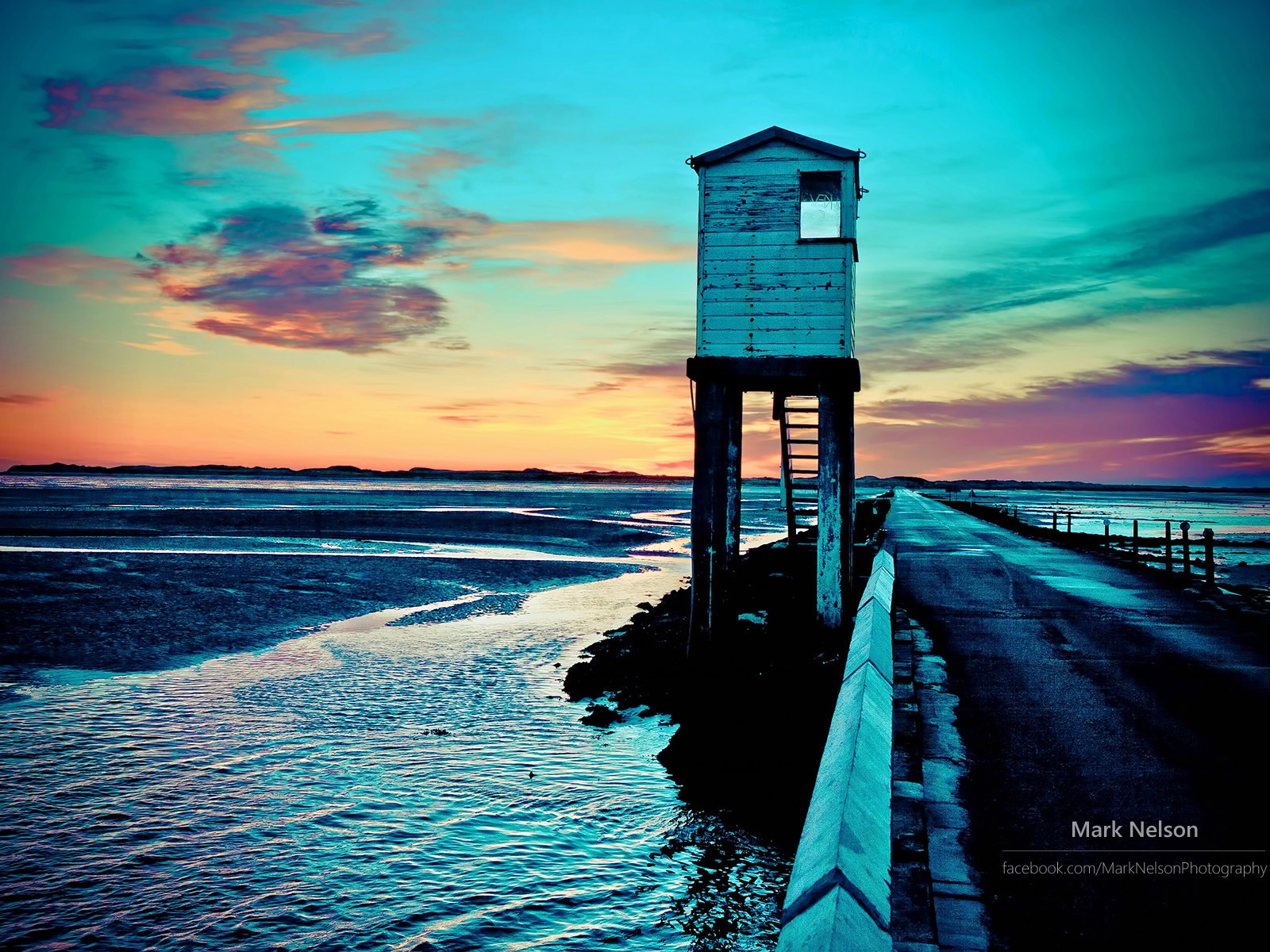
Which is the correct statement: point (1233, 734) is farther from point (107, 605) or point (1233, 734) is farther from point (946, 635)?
point (107, 605)

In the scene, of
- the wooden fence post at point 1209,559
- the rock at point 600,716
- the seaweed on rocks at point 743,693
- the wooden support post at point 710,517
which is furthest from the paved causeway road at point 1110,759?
the rock at point 600,716

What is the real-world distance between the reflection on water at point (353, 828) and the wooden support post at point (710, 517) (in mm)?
2268

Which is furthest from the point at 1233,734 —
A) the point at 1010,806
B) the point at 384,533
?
the point at 384,533

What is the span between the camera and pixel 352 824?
23.0ft

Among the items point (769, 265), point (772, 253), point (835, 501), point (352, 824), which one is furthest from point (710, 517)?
point (352, 824)

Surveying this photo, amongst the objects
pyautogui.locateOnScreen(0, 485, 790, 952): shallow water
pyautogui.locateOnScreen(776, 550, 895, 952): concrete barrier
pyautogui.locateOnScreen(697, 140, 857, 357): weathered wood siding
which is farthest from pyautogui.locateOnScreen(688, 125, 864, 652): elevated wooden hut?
pyautogui.locateOnScreen(776, 550, 895, 952): concrete barrier

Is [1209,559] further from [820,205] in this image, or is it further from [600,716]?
[600,716]

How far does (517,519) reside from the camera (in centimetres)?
5206

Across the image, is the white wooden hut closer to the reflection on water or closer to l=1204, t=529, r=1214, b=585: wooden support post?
the reflection on water

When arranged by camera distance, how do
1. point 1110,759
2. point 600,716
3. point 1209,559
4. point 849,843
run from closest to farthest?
point 849,843 → point 1110,759 → point 600,716 → point 1209,559

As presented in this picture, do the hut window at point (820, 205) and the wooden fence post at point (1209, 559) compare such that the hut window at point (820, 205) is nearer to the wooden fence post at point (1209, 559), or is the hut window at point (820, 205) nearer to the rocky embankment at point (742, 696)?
the rocky embankment at point (742, 696)

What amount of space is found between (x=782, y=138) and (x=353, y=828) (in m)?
10.5

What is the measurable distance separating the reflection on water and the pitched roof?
27.1ft

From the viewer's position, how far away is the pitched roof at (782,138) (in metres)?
11.8
